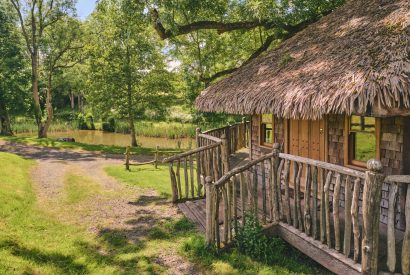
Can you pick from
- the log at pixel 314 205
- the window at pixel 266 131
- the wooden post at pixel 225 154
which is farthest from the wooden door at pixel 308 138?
the log at pixel 314 205

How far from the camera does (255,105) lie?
7910 millimetres

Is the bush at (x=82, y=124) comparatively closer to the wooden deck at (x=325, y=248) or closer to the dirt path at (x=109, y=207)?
the dirt path at (x=109, y=207)

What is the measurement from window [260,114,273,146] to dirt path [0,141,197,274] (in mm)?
3512

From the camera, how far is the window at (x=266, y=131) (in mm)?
10672

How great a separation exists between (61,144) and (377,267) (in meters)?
24.2

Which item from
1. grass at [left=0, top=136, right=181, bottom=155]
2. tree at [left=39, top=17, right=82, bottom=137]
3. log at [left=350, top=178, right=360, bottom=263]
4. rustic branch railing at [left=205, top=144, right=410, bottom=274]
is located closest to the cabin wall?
rustic branch railing at [left=205, top=144, right=410, bottom=274]

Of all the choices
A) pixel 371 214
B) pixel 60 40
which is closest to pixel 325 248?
pixel 371 214

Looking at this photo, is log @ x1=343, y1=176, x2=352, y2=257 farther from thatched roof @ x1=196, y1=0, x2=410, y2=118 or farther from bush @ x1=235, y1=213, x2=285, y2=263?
bush @ x1=235, y1=213, x2=285, y2=263

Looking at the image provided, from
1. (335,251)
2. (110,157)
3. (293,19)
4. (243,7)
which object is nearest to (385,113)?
(335,251)

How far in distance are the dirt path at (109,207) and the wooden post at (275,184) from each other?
183 centimetres

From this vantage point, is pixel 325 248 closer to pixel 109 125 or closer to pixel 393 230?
pixel 393 230

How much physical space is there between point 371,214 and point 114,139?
1284 inches

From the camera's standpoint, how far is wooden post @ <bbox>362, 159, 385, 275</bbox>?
442cm

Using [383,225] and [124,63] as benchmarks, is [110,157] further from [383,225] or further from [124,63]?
[383,225]
